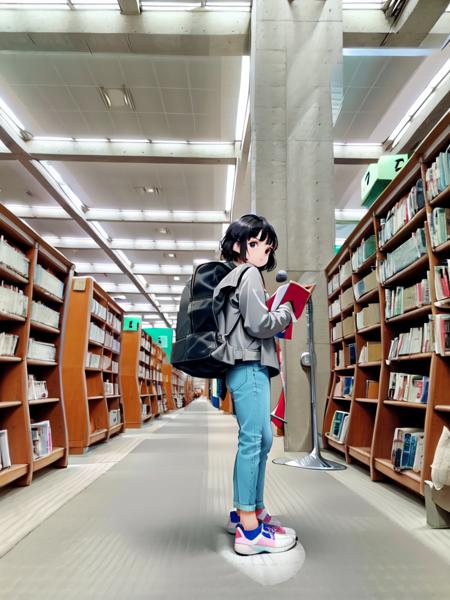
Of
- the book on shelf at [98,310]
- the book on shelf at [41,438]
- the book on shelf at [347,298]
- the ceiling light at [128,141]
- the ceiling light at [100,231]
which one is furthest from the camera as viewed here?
the ceiling light at [100,231]

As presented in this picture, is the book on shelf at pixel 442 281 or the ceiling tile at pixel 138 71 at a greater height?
the ceiling tile at pixel 138 71

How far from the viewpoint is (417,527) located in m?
2.02

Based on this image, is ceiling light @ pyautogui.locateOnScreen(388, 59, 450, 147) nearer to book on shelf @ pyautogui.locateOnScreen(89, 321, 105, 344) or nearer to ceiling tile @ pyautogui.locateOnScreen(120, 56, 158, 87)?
ceiling tile @ pyautogui.locateOnScreen(120, 56, 158, 87)

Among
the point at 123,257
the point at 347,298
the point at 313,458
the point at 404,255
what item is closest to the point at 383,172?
the point at 347,298

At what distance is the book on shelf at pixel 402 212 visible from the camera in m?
2.56

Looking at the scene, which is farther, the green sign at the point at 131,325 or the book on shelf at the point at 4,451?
the green sign at the point at 131,325

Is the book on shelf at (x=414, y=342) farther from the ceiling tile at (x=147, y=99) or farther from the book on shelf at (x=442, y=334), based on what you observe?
the ceiling tile at (x=147, y=99)

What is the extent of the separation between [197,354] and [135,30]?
6.02 m

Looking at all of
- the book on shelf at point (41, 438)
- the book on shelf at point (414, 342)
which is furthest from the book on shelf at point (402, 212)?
the book on shelf at point (41, 438)

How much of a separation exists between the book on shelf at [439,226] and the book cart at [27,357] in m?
2.40

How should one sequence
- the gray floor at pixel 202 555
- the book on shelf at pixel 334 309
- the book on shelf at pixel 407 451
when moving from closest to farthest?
the gray floor at pixel 202 555, the book on shelf at pixel 407 451, the book on shelf at pixel 334 309

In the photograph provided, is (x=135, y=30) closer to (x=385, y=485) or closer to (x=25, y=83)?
(x=25, y=83)

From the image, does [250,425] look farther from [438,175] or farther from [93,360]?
[93,360]

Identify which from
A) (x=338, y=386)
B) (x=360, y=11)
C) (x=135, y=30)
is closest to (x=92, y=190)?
(x=135, y=30)
